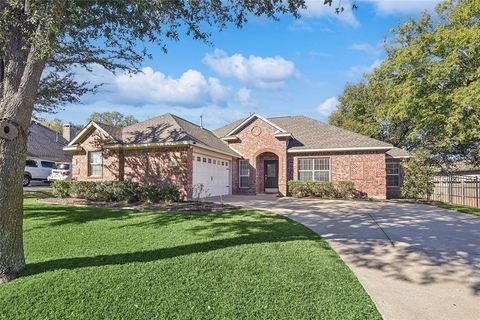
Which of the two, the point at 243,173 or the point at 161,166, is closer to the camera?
the point at 161,166

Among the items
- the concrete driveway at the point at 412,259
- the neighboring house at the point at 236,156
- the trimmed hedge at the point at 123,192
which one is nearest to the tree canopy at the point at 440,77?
the neighboring house at the point at 236,156

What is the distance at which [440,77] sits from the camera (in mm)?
18422

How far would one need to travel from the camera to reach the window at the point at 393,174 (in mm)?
20734

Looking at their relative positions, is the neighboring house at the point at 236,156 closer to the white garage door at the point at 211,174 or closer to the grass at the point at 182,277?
the white garage door at the point at 211,174

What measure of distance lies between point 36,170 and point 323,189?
77.7 feet

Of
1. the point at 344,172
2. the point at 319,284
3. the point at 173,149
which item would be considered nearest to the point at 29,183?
the point at 173,149

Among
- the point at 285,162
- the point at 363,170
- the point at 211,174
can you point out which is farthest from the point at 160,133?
the point at 363,170

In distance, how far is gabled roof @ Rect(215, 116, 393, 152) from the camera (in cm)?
1878

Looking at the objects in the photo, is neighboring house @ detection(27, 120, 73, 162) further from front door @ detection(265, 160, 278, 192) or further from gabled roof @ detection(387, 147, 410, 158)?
gabled roof @ detection(387, 147, 410, 158)

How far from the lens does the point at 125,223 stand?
8.97 m

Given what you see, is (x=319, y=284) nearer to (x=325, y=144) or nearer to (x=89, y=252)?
(x=89, y=252)

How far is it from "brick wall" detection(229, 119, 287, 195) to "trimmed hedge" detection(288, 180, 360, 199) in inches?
32.7

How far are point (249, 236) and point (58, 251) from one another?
4129 mm

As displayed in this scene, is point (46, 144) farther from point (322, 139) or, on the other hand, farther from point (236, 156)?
point (322, 139)
